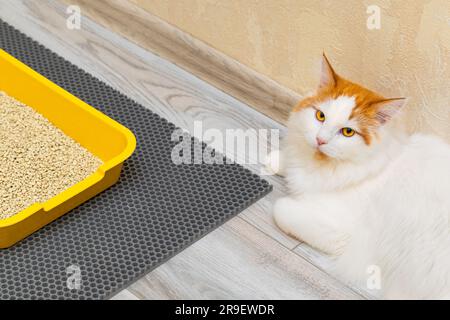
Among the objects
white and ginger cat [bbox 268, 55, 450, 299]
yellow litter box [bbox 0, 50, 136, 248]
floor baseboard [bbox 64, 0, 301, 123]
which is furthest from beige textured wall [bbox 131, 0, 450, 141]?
yellow litter box [bbox 0, 50, 136, 248]

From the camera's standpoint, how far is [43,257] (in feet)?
5.51

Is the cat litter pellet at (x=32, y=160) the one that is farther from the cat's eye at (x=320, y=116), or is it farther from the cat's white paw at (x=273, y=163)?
the cat's eye at (x=320, y=116)

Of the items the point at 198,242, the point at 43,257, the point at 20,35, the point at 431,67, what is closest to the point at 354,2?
the point at 431,67

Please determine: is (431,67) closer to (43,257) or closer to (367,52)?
(367,52)

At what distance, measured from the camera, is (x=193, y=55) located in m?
2.25

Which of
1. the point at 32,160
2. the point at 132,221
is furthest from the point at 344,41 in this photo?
the point at 32,160

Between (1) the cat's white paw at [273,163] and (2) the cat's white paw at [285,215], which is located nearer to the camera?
(2) the cat's white paw at [285,215]

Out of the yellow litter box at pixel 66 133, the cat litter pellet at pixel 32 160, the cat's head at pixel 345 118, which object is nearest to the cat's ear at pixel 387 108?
the cat's head at pixel 345 118

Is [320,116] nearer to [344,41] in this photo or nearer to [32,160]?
[344,41]

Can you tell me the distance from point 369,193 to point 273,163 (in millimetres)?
348

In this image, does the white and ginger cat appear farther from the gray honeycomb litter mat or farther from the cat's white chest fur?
the gray honeycomb litter mat

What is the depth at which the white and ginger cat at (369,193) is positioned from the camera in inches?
60.9

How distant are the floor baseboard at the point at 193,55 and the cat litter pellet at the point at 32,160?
51cm
